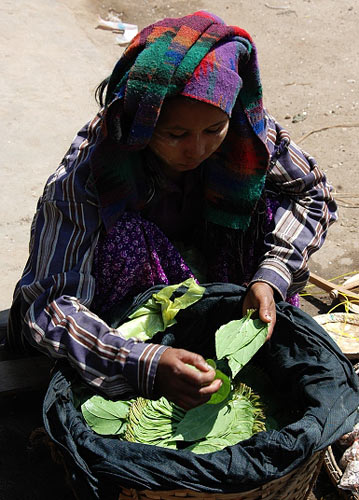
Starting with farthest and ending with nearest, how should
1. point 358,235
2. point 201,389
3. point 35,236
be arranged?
point 358,235 → point 35,236 → point 201,389

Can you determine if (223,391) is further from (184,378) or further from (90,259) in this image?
(90,259)

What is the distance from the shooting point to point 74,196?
1.94 metres

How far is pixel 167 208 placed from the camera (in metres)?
2.25

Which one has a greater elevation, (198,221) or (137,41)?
(137,41)

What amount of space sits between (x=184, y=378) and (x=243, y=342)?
0.98 ft

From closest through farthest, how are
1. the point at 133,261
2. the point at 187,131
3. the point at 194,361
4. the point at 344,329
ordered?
1. the point at 194,361
2. the point at 187,131
3. the point at 133,261
4. the point at 344,329

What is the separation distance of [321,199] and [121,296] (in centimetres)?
75

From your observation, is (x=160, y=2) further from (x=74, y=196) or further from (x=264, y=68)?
(x=74, y=196)

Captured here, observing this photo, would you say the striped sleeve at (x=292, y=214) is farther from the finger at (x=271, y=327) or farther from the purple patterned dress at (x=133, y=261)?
the finger at (x=271, y=327)

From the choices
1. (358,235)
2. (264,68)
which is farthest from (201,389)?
(264,68)

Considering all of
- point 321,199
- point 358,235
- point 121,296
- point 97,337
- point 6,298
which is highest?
point 321,199

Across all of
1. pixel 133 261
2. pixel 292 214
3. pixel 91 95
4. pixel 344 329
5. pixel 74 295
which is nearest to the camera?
pixel 74 295

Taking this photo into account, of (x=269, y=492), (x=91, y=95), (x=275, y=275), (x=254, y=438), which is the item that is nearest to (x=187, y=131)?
(x=275, y=275)

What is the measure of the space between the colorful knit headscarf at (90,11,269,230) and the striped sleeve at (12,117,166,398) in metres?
0.09
